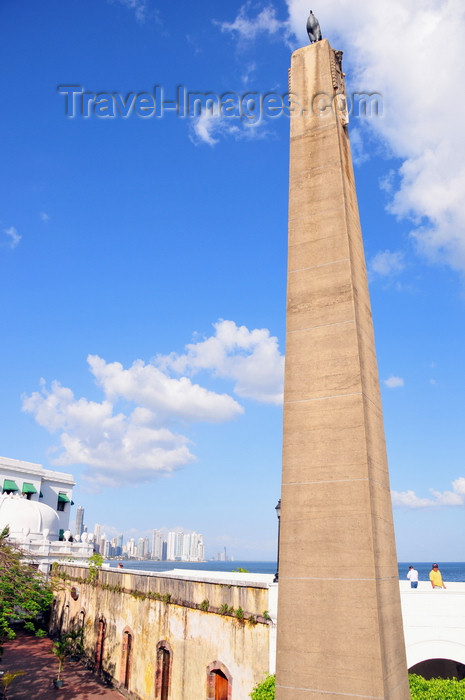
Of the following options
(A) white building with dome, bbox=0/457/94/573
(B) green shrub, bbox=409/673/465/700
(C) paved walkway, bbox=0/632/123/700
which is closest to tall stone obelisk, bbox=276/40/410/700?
(B) green shrub, bbox=409/673/465/700

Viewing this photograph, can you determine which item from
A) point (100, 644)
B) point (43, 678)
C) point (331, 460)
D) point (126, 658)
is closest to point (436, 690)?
point (331, 460)

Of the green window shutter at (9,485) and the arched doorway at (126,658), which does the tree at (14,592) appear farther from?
the green window shutter at (9,485)

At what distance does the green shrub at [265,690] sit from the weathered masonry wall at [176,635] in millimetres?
753

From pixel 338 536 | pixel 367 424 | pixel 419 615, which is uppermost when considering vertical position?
pixel 367 424

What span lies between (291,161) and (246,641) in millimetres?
11955

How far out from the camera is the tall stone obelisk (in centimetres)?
700

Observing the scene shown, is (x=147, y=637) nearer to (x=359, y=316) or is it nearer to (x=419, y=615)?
(x=419, y=615)

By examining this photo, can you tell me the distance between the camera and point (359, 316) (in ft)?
27.8

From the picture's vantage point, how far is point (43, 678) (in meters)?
23.2

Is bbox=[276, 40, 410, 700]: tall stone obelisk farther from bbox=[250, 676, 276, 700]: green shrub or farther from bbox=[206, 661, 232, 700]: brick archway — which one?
bbox=[206, 661, 232, 700]: brick archway

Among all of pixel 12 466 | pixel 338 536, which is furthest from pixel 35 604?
pixel 12 466

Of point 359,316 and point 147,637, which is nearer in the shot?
point 359,316

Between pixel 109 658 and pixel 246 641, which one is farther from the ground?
pixel 246 641

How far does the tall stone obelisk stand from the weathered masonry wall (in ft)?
22.5
